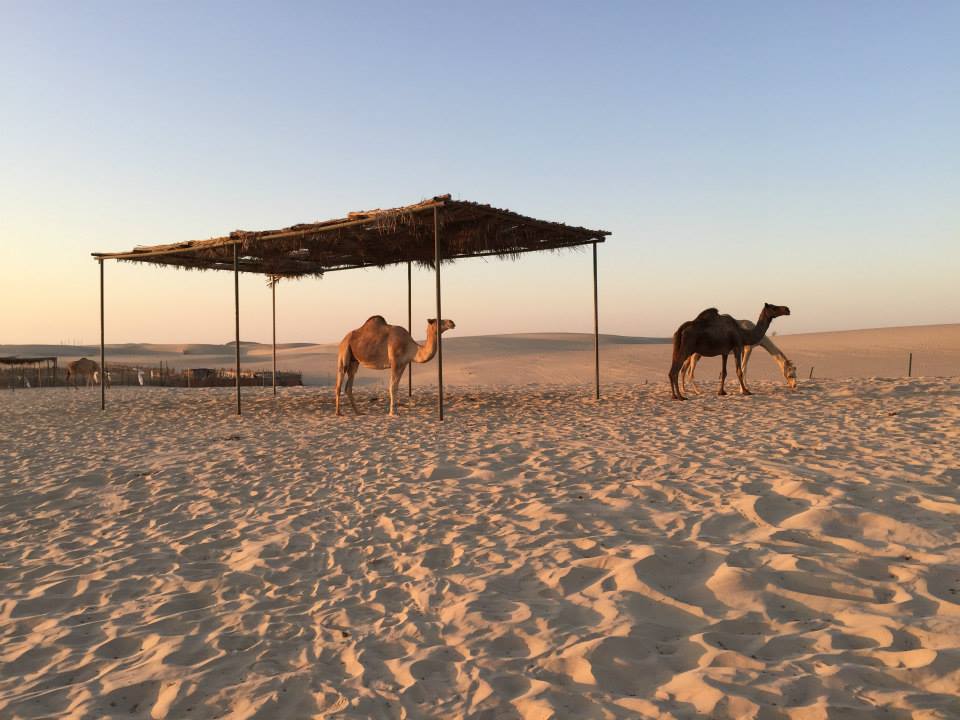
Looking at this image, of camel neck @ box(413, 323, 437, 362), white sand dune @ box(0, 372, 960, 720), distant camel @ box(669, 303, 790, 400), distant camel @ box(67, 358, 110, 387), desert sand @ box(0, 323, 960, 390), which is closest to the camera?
white sand dune @ box(0, 372, 960, 720)

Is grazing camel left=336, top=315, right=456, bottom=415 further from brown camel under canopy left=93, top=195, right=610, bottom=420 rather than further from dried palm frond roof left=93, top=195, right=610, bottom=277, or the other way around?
dried palm frond roof left=93, top=195, right=610, bottom=277

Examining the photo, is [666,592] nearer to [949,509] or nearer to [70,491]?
[949,509]

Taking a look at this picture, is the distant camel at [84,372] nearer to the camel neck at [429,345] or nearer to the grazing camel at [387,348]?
the grazing camel at [387,348]

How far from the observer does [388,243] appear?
514 inches

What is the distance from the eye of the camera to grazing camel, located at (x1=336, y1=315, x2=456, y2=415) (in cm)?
→ 1151

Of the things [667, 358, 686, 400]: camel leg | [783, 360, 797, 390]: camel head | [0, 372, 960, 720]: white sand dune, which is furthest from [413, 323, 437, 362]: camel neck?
[783, 360, 797, 390]: camel head

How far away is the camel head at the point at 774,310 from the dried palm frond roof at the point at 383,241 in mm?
4272

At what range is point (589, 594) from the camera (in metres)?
3.42

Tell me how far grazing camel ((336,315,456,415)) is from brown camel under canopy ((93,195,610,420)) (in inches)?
22.2

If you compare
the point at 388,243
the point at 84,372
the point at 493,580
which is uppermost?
the point at 388,243

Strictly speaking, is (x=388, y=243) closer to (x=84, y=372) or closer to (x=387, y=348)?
(x=387, y=348)

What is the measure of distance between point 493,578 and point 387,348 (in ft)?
27.1

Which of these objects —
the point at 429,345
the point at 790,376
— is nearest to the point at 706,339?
the point at 790,376

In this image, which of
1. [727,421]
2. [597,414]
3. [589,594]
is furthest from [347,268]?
[589,594]
